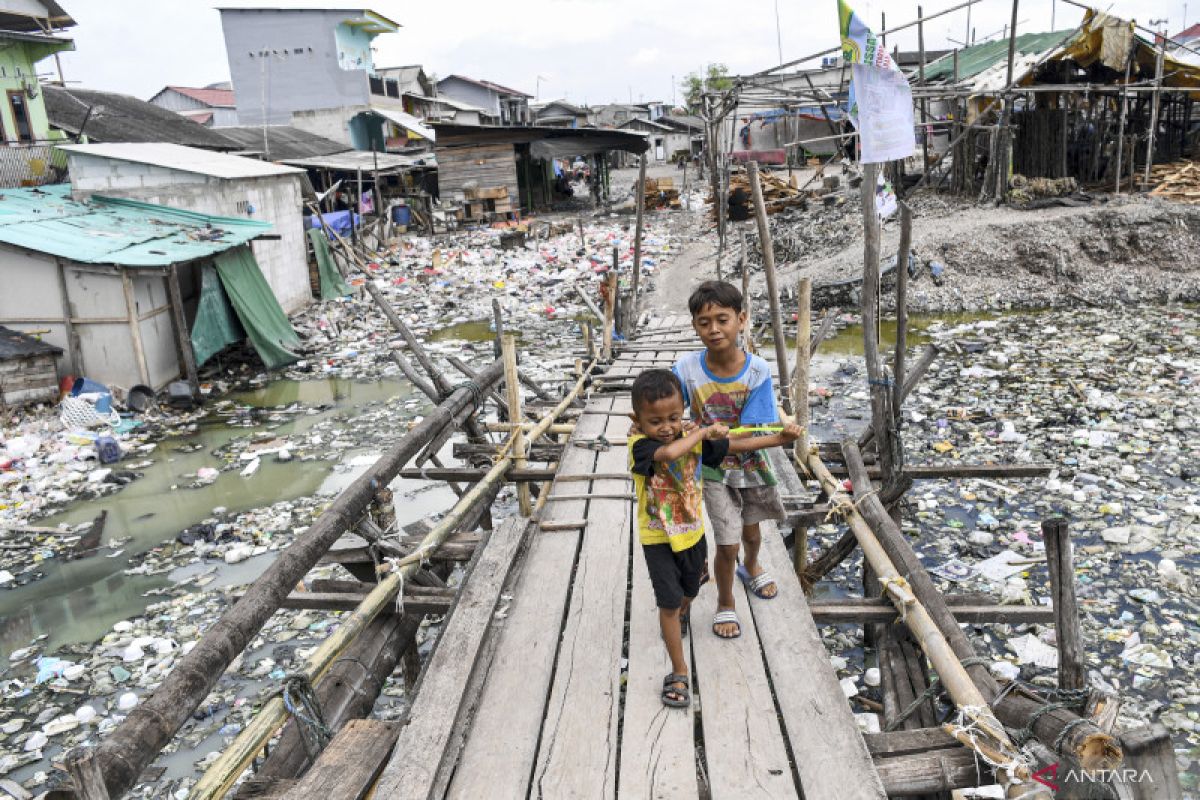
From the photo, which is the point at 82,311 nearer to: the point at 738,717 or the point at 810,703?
A: the point at 738,717

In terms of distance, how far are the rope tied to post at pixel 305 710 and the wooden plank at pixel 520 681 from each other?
518 millimetres

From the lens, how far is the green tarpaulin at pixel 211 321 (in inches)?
463

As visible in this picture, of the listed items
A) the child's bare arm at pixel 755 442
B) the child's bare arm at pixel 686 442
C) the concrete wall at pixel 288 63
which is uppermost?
the concrete wall at pixel 288 63

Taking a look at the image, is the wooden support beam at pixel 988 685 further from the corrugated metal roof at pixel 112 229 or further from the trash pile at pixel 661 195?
the trash pile at pixel 661 195

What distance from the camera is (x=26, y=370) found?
10.1 metres

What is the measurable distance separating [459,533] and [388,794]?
212 centimetres

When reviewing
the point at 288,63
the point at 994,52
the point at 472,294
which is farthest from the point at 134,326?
the point at 288,63

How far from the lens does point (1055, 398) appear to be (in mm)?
8391

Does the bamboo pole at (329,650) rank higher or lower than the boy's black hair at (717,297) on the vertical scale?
lower

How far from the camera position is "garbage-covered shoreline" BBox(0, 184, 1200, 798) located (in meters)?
4.61

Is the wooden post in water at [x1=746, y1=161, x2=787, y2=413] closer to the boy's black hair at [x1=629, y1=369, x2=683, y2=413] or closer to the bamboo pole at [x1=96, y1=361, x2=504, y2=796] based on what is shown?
the bamboo pole at [x1=96, y1=361, x2=504, y2=796]

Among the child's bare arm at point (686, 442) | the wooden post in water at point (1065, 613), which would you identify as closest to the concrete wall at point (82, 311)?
the child's bare arm at point (686, 442)

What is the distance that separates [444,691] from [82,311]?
10.4m

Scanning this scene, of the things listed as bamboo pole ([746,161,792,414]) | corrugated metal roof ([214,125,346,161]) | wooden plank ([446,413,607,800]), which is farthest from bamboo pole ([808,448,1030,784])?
corrugated metal roof ([214,125,346,161])
